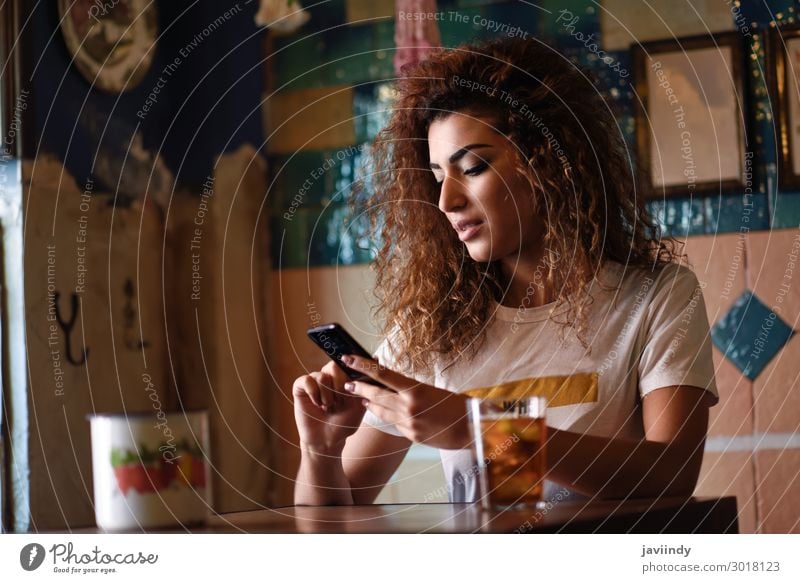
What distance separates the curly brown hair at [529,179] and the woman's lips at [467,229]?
0.02 m

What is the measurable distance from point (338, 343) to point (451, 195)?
0.28 meters

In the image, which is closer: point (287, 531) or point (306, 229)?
point (287, 531)

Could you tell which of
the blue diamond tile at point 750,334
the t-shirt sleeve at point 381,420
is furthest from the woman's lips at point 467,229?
the blue diamond tile at point 750,334

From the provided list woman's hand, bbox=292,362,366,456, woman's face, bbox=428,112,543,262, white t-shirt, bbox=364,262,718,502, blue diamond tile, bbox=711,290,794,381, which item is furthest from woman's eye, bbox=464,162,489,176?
blue diamond tile, bbox=711,290,794,381

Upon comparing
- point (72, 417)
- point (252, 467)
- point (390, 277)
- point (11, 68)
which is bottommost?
point (252, 467)

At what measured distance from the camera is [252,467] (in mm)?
1164

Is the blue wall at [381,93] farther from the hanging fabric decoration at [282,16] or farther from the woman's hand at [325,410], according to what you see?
the woman's hand at [325,410]

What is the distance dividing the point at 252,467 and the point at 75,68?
50cm

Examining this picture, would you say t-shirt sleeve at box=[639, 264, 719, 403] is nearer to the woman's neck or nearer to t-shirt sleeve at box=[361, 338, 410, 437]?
the woman's neck

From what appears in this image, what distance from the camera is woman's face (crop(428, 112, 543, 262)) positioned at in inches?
30.1

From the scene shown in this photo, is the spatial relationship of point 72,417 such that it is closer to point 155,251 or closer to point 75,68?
point 155,251

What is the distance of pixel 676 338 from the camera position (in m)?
0.70

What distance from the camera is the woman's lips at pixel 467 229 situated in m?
0.79

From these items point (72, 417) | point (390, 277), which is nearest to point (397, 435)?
point (390, 277)
